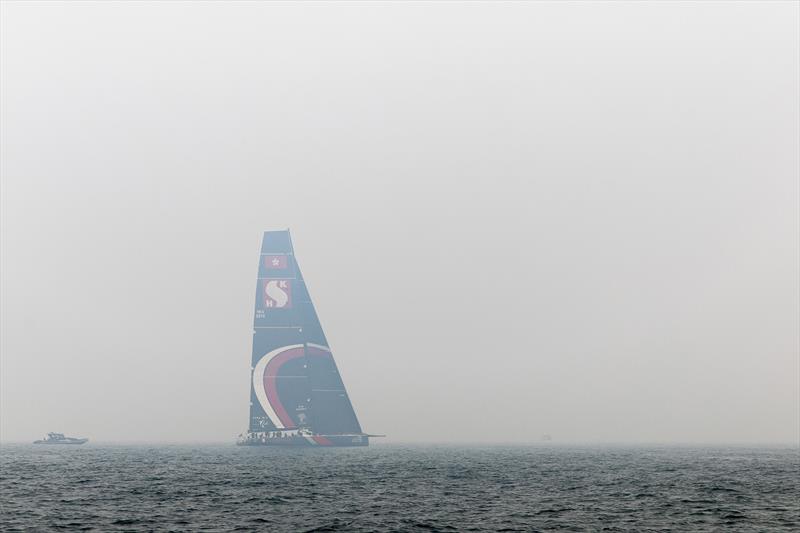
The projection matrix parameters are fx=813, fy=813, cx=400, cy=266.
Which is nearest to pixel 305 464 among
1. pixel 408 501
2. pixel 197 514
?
pixel 408 501

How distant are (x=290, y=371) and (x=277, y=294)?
1592 centimetres

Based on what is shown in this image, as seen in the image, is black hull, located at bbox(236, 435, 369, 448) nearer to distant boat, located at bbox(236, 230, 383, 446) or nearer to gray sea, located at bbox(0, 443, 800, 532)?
distant boat, located at bbox(236, 230, 383, 446)

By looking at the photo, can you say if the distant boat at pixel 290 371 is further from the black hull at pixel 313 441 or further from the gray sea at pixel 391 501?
the gray sea at pixel 391 501

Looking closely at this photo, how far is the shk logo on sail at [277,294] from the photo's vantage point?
166375mm

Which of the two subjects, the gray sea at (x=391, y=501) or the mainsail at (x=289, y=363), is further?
the mainsail at (x=289, y=363)

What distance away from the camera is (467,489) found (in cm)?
7512

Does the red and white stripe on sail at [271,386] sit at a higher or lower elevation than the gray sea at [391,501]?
higher

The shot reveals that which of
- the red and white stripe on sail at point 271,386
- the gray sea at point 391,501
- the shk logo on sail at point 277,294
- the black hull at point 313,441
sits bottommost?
the gray sea at point 391,501

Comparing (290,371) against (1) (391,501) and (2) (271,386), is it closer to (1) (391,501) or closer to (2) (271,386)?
(2) (271,386)

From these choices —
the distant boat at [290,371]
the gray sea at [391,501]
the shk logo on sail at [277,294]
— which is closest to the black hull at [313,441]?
the distant boat at [290,371]

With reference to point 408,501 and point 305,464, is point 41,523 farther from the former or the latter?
point 305,464

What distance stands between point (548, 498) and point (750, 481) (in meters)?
33.9

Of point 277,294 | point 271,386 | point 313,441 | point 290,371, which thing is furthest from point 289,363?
point 313,441

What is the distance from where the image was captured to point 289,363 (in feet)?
541
